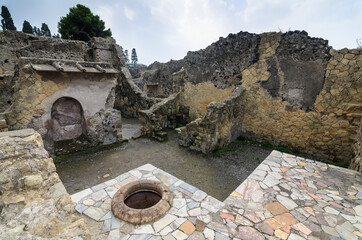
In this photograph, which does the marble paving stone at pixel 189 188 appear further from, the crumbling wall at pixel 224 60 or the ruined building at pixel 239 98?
the crumbling wall at pixel 224 60

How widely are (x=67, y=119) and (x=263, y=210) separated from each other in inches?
241

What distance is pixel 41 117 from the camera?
490 cm

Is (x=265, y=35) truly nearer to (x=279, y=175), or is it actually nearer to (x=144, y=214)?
(x=279, y=175)

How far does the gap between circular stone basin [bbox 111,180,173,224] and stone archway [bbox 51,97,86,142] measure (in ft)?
12.4

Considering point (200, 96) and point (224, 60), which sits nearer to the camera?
point (224, 60)

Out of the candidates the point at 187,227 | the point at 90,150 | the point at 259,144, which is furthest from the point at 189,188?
the point at 259,144

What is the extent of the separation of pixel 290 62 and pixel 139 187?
6.28 metres

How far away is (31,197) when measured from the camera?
6.23ft

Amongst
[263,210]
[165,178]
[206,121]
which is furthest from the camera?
[206,121]

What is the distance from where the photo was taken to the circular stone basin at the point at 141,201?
2.52 m

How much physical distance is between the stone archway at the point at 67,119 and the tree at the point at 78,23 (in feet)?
59.2

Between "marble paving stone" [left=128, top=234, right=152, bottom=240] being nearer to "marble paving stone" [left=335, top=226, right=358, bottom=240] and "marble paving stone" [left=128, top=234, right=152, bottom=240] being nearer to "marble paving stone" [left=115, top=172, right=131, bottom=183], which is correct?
"marble paving stone" [left=115, top=172, right=131, bottom=183]

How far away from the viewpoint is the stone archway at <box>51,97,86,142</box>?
17.3 ft

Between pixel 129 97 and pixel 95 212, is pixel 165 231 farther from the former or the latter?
pixel 129 97
